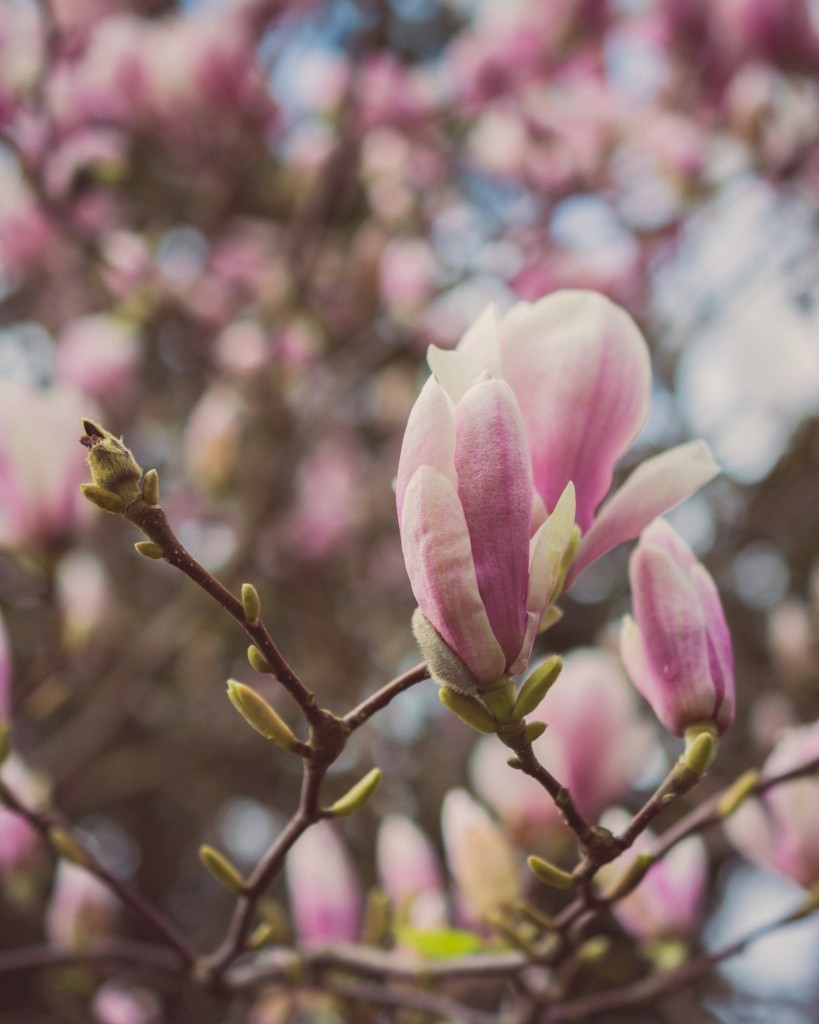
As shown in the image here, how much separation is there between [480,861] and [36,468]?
1.68 ft

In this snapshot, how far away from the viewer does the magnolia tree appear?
0.43 meters

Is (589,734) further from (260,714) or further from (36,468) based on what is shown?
(36,468)

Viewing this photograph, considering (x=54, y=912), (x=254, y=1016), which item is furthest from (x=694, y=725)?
(x=254, y=1016)

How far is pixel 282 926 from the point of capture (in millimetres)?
692

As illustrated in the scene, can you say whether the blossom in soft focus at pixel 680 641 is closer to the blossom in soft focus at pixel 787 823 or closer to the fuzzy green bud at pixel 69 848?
the blossom in soft focus at pixel 787 823

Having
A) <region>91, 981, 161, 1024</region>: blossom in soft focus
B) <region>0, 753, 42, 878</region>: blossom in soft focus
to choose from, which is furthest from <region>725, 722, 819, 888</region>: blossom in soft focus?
<region>91, 981, 161, 1024</region>: blossom in soft focus

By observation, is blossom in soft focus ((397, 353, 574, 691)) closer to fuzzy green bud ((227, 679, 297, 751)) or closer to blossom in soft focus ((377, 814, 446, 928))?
fuzzy green bud ((227, 679, 297, 751))

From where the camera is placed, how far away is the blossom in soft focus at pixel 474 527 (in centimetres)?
37

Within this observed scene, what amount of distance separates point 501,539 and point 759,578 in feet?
6.86

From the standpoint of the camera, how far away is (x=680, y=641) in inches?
17.2

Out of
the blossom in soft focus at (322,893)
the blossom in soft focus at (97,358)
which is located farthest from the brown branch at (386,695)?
the blossom in soft focus at (97,358)

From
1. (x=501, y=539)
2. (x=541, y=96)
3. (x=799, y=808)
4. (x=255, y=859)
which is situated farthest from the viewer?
(x=255, y=859)

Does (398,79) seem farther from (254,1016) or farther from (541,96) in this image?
(254,1016)

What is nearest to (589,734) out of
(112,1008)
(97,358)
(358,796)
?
(358,796)
